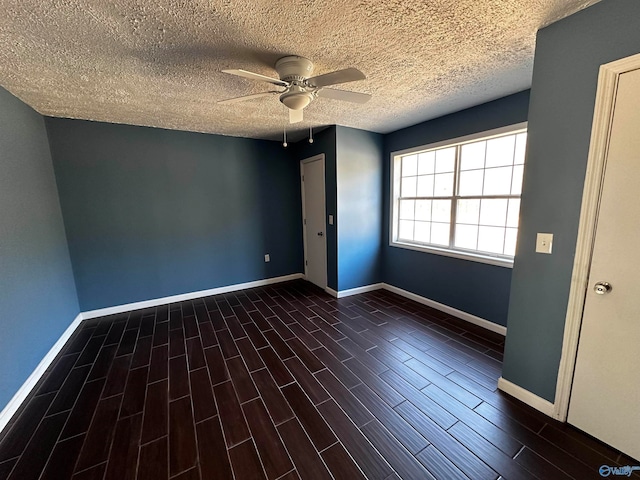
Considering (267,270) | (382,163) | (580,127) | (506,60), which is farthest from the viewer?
(267,270)

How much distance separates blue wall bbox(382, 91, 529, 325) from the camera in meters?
2.52

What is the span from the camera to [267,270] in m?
4.34

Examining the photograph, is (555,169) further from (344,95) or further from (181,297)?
(181,297)

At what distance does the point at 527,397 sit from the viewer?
1722 mm

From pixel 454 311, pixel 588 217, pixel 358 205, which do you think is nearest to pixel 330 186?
pixel 358 205

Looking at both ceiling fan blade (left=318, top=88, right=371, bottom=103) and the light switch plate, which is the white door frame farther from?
ceiling fan blade (left=318, top=88, right=371, bottom=103)

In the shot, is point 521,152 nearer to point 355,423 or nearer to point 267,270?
point 355,423

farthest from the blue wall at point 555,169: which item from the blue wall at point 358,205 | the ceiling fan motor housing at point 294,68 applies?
the blue wall at point 358,205

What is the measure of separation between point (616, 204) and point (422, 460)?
1729 millimetres

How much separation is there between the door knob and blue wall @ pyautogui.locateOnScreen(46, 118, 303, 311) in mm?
3727

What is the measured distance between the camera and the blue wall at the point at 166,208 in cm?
301

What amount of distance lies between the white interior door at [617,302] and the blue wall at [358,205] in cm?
248

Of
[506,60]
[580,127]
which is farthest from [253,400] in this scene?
[506,60]

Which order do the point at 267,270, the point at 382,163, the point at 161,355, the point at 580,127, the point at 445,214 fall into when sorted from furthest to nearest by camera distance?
the point at 267,270, the point at 382,163, the point at 445,214, the point at 161,355, the point at 580,127
